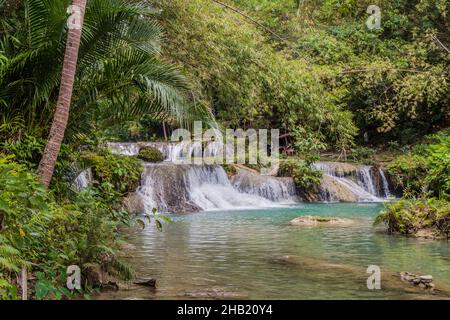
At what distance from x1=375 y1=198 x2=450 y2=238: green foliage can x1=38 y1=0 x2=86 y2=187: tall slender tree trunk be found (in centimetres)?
724

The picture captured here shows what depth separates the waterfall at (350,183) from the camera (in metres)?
21.8

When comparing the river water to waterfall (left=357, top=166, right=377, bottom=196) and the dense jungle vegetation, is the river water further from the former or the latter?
waterfall (left=357, top=166, right=377, bottom=196)

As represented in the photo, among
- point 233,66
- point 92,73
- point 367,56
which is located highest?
point 367,56

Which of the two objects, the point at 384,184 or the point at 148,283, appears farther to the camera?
the point at 384,184

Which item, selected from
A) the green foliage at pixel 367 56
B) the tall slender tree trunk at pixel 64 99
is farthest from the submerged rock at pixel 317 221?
the tall slender tree trunk at pixel 64 99

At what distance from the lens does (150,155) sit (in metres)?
22.3

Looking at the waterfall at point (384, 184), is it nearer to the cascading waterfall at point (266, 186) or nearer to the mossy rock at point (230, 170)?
the cascading waterfall at point (266, 186)

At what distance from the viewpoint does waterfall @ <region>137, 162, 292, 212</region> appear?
18062 millimetres

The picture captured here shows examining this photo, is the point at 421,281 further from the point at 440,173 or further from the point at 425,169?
the point at 425,169

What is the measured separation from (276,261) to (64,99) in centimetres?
382

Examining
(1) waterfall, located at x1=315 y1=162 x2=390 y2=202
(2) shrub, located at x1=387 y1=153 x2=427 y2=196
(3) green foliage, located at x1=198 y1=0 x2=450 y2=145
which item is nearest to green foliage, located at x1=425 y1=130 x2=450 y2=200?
(3) green foliage, located at x1=198 y1=0 x2=450 y2=145

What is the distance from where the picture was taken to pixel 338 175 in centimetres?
2388

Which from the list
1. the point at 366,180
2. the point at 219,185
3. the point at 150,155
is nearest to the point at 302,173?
the point at 366,180
